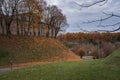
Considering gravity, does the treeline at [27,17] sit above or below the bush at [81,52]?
above

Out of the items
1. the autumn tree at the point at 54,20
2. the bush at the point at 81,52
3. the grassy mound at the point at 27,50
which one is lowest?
the bush at the point at 81,52

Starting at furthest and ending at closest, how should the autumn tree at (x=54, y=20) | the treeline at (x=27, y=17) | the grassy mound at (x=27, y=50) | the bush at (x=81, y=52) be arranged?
1. the bush at (x=81, y=52)
2. the autumn tree at (x=54, y=20)
3. the treeline at (x=27, y=17)
4. the grassy mound at (x=27, y=50)

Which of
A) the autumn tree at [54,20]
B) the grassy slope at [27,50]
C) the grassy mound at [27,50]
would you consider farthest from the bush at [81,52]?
the grassy slope at [27,50]

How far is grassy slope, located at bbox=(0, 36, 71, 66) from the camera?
4223 centimetres

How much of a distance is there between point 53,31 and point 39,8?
50.1 ft

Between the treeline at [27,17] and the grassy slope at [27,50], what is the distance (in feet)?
11.7

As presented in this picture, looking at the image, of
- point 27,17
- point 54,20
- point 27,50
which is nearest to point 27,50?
point 27,50

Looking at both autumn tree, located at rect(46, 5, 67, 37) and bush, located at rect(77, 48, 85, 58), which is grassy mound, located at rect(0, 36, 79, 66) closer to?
autumn tree, located at rect(46, 5, 67, 37)

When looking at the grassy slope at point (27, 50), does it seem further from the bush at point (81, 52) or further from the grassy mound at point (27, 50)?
the bush at point (81, 52)

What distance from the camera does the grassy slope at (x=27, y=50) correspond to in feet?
139

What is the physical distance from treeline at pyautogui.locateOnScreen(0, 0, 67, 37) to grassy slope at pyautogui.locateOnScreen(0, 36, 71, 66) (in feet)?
11.7

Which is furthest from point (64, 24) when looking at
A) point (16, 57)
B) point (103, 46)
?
point (16, 57)

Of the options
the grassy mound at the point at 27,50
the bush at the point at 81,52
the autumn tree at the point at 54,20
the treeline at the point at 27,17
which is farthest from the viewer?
the bush at the point at 81,52

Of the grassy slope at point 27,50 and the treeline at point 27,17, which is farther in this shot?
the treeline at point 27,17
